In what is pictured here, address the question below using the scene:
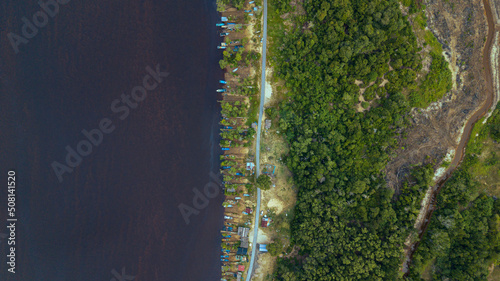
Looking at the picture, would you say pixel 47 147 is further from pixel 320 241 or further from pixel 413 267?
pixel 413 267

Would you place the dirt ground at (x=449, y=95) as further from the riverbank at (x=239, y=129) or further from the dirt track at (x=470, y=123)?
the riverbank at (x=239, y=129)

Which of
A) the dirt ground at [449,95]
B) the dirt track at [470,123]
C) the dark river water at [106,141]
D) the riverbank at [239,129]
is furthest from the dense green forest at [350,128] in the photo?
the dark river water at [106,141]

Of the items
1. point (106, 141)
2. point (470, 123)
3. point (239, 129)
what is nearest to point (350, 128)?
point (239, 129)

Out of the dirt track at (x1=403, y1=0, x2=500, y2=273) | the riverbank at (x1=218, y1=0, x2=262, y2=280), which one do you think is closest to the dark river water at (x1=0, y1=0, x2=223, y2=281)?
the riverbank at (x1=218, y1=0, x2=262, y2=280)

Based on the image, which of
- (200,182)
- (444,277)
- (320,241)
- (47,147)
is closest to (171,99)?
(200,182)

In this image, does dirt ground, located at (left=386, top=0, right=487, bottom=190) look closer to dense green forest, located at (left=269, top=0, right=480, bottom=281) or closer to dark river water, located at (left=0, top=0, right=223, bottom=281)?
dense green forest, located at (left=269, top=0, right=480, bottom=281)
